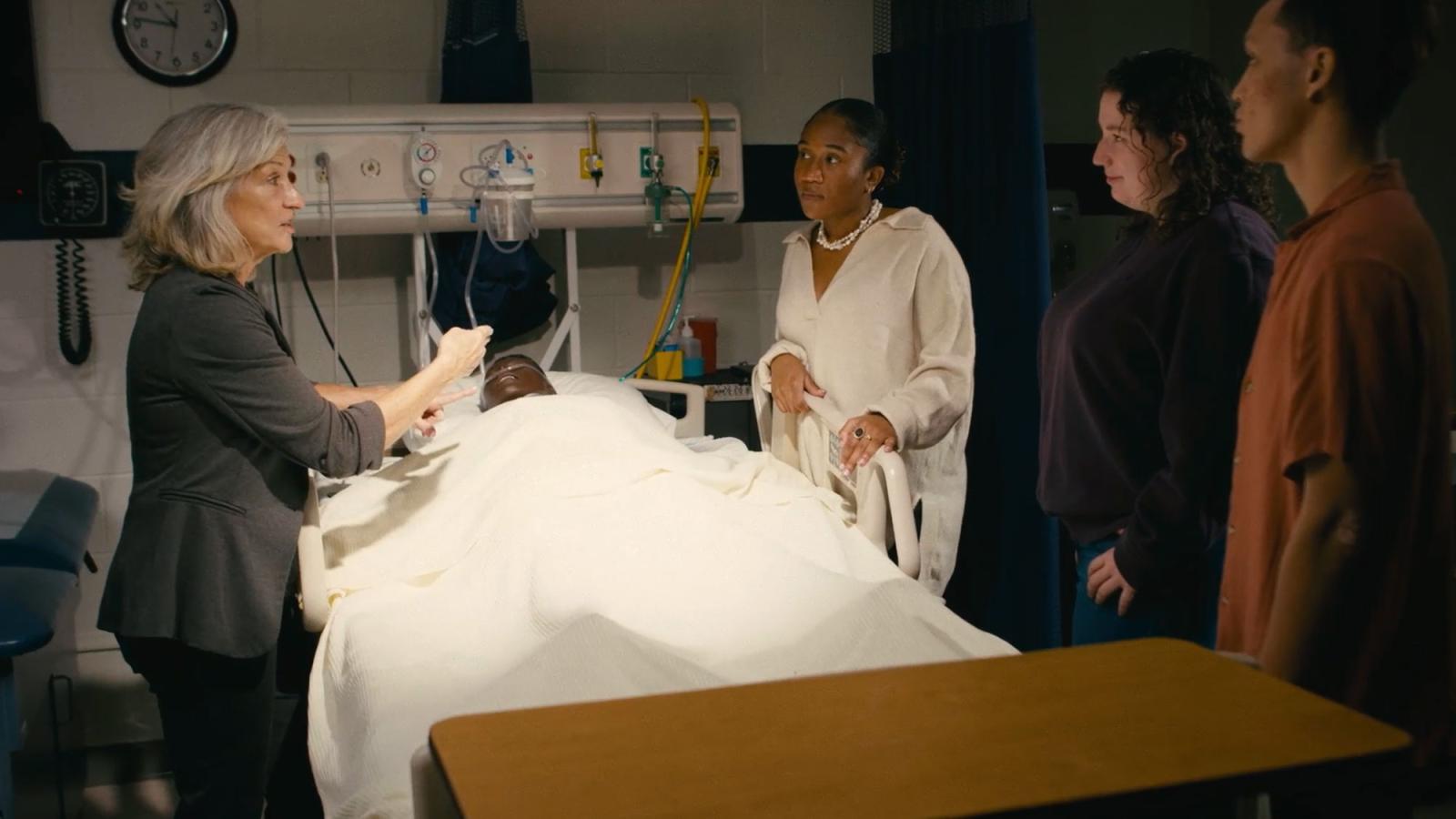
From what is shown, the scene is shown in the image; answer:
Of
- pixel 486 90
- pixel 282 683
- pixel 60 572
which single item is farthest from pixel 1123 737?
pixel 486 90

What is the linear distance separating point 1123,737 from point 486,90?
2934mm

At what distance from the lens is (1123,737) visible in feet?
3.61

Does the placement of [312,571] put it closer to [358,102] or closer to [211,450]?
[211,450]

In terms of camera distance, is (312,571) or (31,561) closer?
(312,571)

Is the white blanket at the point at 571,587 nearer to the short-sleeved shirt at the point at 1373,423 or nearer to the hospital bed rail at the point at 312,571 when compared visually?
the hospital bed rail at the point at 312,571

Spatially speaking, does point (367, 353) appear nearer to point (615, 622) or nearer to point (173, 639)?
point (173, 639)

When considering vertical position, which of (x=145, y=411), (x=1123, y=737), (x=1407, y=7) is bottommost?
(x=1123, y=737)


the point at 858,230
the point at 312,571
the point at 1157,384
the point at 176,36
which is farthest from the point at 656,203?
the point at 1157,384

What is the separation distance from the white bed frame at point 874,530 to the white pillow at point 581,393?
0.60 m

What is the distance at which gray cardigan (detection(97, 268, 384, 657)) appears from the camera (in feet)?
6.59

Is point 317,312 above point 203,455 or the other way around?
above

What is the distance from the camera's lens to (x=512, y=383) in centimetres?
305

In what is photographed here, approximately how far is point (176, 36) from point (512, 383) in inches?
55.8

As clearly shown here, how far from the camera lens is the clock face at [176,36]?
3.47m
